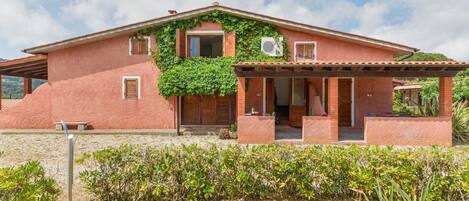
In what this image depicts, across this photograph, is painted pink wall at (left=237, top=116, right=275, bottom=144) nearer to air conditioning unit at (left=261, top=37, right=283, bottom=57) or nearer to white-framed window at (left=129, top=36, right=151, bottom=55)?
air conditioning unit at (left=261, top=37, right=283, bottom=57)

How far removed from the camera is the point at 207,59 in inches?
587

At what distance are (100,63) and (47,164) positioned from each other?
27.3 ft

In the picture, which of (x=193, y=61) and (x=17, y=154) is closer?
(x=17, y=154)

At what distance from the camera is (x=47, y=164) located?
26.1 feet

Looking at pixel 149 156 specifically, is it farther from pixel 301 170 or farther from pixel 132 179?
pixel 301 170

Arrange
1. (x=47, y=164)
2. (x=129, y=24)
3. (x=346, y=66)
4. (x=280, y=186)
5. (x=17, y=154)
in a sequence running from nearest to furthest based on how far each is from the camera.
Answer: (x=280, y=186) < (x=47, y=164) < (x=17, y=154) < (x=346, y=66) < (x=129, y=24)

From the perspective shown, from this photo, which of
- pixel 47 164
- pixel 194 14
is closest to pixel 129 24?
pixel 194 14

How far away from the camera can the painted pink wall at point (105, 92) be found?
1522cm

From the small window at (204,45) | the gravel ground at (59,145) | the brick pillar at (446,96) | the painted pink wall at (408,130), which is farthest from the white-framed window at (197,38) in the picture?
the brick pillar at (446,96)

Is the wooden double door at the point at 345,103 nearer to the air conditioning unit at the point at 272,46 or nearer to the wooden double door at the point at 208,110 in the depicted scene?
the air conditioning unit at the point at 272,46

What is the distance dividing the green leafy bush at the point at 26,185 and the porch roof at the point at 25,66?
1395cm

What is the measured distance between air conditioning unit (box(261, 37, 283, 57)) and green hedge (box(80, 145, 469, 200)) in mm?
10577

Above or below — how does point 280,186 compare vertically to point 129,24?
below

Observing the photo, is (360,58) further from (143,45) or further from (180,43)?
(143,45)
